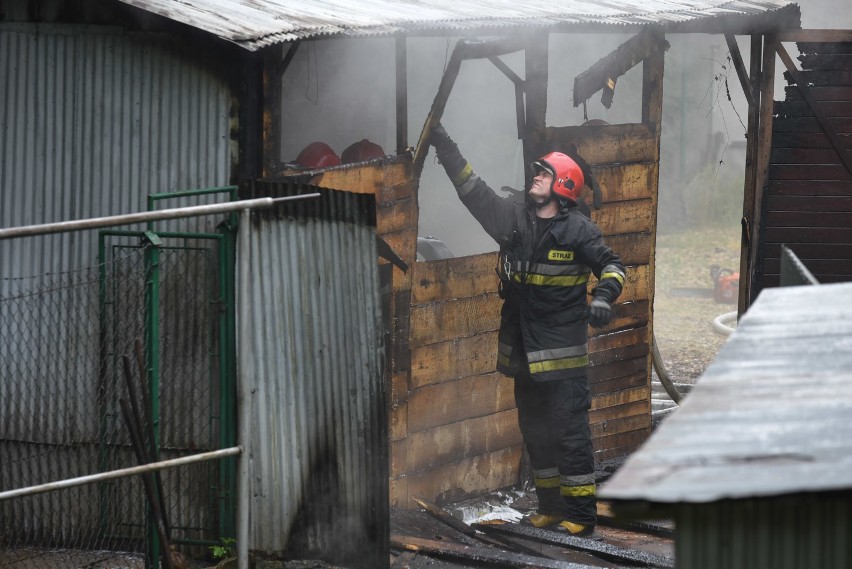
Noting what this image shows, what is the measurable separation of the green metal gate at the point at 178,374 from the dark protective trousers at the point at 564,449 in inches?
81.8

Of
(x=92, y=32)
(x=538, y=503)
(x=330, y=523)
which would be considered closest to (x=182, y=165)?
(x=92, y=32)

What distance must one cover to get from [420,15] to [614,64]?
5.41 ft

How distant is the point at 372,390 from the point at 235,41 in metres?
1.93

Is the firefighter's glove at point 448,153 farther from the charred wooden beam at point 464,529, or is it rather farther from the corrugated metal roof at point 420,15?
the charred wooden beam at point 464,529

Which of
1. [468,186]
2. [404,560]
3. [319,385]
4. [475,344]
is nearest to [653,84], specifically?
[468,186]

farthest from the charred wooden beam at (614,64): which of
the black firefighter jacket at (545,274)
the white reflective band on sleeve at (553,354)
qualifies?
the white reflective band on sleeve at (553,354)

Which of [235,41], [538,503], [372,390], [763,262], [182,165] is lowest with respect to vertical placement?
[538,503]

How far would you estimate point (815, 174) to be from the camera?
866cm

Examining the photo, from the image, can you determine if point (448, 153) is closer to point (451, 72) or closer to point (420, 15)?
point (451, 72)

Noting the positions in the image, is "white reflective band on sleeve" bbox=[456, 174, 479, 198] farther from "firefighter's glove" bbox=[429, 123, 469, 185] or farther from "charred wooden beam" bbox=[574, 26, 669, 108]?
"charred wooden beam" bbox=[574, 26, 669, 108]

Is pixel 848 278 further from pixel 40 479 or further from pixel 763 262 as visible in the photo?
pixel 40 479

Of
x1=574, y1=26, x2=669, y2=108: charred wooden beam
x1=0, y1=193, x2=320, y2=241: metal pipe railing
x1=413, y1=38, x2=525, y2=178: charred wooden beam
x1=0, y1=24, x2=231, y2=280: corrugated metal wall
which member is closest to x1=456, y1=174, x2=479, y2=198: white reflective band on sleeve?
x1=413, y1=38, x2=525, y2=178: charred wooden beam

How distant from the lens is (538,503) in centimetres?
730

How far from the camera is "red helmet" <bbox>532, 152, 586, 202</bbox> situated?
22.7 feet
